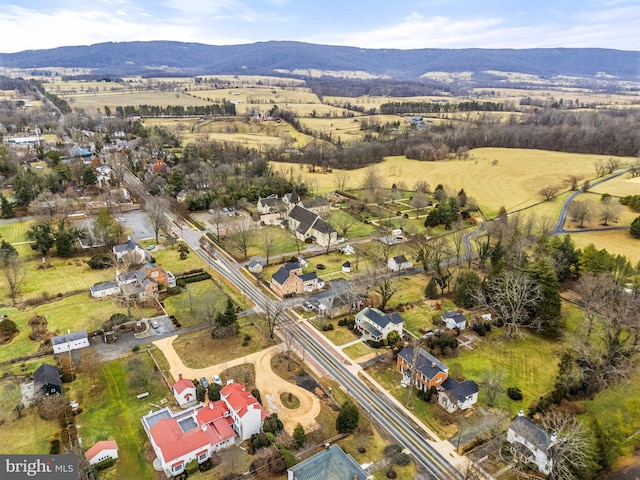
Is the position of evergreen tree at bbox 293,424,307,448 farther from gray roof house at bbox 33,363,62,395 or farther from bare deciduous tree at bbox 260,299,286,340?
gray roof house at bbox 33,363,62,395

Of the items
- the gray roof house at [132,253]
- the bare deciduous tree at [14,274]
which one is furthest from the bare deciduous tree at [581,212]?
the bare deciduous tree at [14,274]

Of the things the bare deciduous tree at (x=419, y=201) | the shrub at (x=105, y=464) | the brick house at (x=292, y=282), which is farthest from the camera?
the bare deciduous tree at (x=419, y=201)

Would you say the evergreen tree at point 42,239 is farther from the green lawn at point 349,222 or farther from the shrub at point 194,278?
the green lawn at point 349,222

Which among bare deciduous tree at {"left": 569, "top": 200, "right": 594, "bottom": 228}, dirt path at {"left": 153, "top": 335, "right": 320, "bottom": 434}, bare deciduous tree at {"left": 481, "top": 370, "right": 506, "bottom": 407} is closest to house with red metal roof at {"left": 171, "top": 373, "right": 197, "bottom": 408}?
dirt path at {"left": 153, "top": 335, "right": 320, "bottom": 434}

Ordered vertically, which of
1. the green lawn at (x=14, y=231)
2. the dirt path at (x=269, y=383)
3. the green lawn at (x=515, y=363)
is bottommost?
the dirt path at (x=269, y=383)

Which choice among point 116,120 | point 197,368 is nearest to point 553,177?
point 197,368

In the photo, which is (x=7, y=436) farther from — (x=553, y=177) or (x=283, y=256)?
(x=553, y=177)
